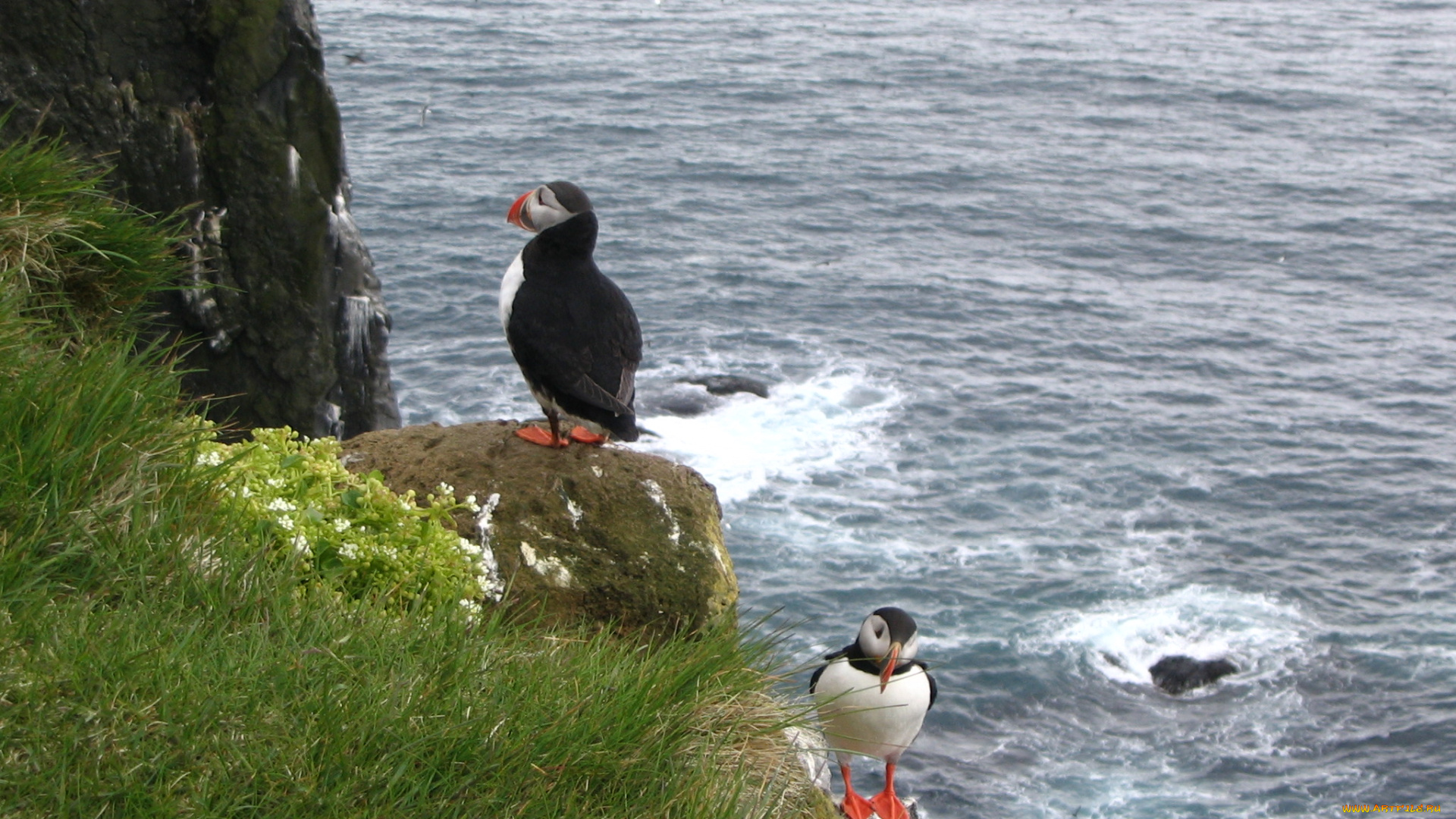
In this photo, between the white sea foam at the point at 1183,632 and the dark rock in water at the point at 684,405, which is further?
the dark rock in water at the point at 684,405

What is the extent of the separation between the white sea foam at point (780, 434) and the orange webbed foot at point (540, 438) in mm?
26803

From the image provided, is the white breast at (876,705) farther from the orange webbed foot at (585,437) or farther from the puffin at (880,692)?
the orange webbed foot at (585,437)

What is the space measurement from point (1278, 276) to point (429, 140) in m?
35.7

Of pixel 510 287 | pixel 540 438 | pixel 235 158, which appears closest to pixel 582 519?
pixel 540 438

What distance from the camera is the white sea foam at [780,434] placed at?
37.5m

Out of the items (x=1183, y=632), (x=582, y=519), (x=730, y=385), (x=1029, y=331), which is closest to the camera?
(x=582, y=519)

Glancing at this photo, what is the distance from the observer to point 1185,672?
1161 inches

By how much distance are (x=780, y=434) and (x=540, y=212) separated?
31272mm

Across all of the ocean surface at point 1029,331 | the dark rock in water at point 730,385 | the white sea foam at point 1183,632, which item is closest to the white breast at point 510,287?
the ocean surface at point 1029,331

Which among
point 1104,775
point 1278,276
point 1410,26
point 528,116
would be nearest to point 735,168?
point 528,116

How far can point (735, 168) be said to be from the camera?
6047 cm

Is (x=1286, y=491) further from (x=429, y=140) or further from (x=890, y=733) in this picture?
(x=429, y=140)

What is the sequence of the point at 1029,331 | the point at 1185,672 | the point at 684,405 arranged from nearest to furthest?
1. the point at 1185,672
2. the point at 684,405
3. the point at 1029,331

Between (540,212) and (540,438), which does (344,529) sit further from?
(540,212)
